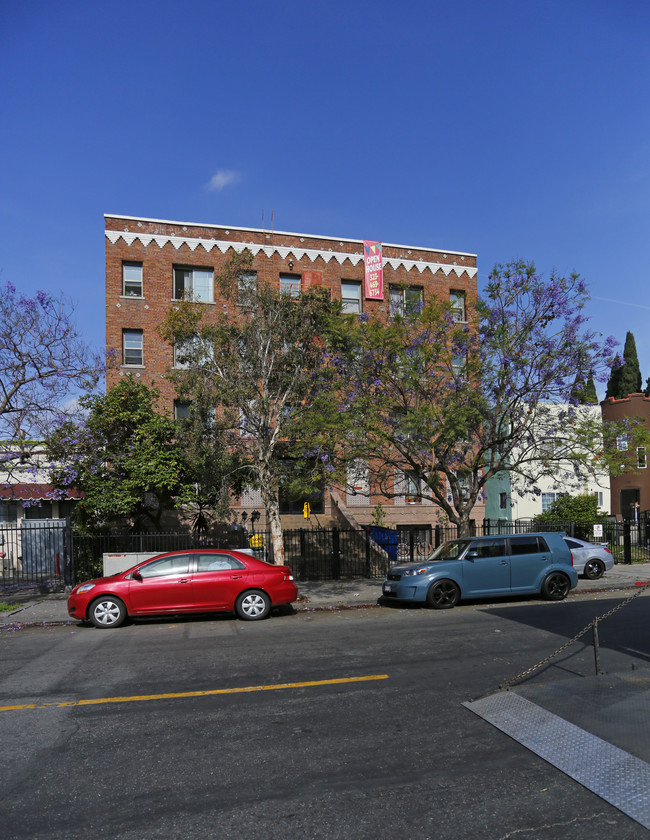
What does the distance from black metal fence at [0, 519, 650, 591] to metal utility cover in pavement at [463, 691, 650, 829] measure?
10.8 m

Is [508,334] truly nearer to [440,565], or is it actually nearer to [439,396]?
[439,396]

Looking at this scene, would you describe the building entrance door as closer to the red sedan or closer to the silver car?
the silver car

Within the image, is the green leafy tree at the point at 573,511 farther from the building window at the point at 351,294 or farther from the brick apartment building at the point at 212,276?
the building window at the point at 351,294

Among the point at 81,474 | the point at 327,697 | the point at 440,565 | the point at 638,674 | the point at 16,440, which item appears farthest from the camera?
the point at 81,474

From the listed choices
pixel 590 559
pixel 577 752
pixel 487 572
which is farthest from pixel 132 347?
pixel 577 752

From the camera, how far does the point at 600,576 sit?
19.2 meters

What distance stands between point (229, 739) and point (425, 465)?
11252mm

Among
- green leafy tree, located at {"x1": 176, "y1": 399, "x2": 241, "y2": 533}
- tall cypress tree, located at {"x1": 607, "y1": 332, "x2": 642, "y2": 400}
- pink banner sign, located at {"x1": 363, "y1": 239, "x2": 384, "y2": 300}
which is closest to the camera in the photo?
green leafy tree, located at {"x1": 176, "y1": 399, "x2": 241, "y2": 533}

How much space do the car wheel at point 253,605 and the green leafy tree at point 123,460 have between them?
7.22 m

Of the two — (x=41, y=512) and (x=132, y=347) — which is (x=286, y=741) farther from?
(x=132, y=347)

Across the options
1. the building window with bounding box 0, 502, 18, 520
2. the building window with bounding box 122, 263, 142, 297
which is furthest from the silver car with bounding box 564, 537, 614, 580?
the building window with bounding box 0, 502, 18, 520

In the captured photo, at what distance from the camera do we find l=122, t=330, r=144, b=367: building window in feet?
89.8

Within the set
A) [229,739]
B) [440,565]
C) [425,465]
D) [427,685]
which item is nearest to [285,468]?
[425,465]

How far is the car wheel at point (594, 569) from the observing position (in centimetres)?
1895
